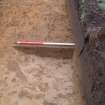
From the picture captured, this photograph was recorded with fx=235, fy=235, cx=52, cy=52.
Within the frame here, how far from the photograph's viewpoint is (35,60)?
4.94 ft

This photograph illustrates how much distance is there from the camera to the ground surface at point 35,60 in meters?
1.32

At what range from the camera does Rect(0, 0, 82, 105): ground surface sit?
4.33 ft

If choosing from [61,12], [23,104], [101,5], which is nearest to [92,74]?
[101,5]

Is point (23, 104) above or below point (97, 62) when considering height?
below

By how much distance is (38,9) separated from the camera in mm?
1829

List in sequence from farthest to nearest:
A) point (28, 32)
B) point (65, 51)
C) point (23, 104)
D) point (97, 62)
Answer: point (28, 32)
point (65, 51)
point (23, 104)
point (97, 62)

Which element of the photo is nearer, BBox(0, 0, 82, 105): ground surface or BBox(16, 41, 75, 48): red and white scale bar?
BBox(0, 0, 82, 105): ground surface

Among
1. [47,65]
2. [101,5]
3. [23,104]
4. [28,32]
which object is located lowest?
[23,104]

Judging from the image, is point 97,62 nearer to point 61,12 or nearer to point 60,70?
point 60,70

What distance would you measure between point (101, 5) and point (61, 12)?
71 centimetres

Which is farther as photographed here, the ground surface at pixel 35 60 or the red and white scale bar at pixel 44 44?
the red and white scale bar at pixel 44 44

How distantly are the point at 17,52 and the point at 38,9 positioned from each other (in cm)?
46

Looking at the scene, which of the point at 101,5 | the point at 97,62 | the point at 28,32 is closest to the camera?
the point at 97,62

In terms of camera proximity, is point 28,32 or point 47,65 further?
point 28,32
